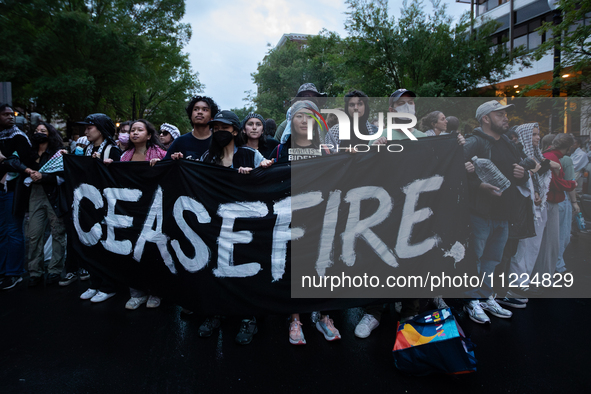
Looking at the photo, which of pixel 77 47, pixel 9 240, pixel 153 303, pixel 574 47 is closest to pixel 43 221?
pixel 9 240

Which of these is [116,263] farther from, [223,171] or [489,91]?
[489,91]

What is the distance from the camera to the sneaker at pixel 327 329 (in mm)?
2947

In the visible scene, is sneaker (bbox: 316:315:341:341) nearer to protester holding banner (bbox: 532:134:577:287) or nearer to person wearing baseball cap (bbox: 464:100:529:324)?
person wearing baseball cap (bbox: 464:100:529:324)

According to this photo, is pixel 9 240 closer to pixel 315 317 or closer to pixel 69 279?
pixel 69 279

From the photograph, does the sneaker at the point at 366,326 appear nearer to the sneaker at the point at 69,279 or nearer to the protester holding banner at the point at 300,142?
the protester holding banner at the point at 300,142

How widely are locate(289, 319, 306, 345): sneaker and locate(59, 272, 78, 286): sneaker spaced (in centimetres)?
297

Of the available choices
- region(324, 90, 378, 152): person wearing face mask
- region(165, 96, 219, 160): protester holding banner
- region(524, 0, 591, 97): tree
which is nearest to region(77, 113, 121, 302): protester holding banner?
region(165, 96, 219, 160): protester holding banner

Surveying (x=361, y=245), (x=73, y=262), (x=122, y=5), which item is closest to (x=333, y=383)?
(x=361, y=245)

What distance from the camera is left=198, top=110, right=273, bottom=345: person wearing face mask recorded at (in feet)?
10.1

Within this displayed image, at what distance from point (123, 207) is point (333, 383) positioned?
2553mm

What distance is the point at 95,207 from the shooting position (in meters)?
3.63

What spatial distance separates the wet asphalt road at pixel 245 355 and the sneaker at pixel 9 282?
58 centimetres

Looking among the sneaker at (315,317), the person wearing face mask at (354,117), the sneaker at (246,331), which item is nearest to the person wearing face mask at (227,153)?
the sneaker at (246,331)

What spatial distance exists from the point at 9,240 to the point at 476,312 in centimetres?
524
